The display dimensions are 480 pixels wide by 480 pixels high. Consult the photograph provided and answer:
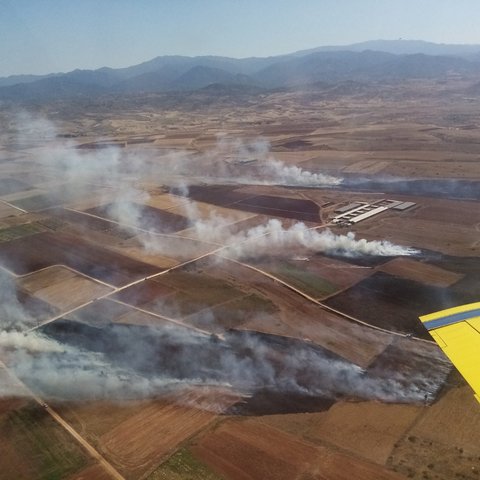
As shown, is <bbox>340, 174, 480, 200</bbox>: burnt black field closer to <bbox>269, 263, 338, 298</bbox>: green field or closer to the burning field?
the burning field

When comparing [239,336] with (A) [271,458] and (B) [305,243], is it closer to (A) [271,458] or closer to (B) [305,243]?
(A) [271,458]

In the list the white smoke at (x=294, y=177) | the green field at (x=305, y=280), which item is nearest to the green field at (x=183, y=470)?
the green field at (x=305, y=280)

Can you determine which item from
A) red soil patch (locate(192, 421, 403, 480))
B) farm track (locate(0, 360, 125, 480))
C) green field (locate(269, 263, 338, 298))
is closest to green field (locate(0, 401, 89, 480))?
farm track (locate(0, 360, 125, 480))

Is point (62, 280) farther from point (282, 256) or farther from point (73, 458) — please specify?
point (73, 458)

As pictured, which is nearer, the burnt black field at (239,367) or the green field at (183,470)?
the green field at (183,470)

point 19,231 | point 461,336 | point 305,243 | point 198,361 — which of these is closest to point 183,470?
point 198,361

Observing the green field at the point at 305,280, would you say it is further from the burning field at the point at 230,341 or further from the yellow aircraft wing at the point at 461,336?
the yellow aircraft wing at the point at 461,336

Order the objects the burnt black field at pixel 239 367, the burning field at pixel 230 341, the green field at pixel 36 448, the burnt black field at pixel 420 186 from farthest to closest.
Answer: the burnt black field at pixel 420 186, the burnt black field at pixel 239 367, the burning field at pixel 230 341, the green field at pixel 36 448
